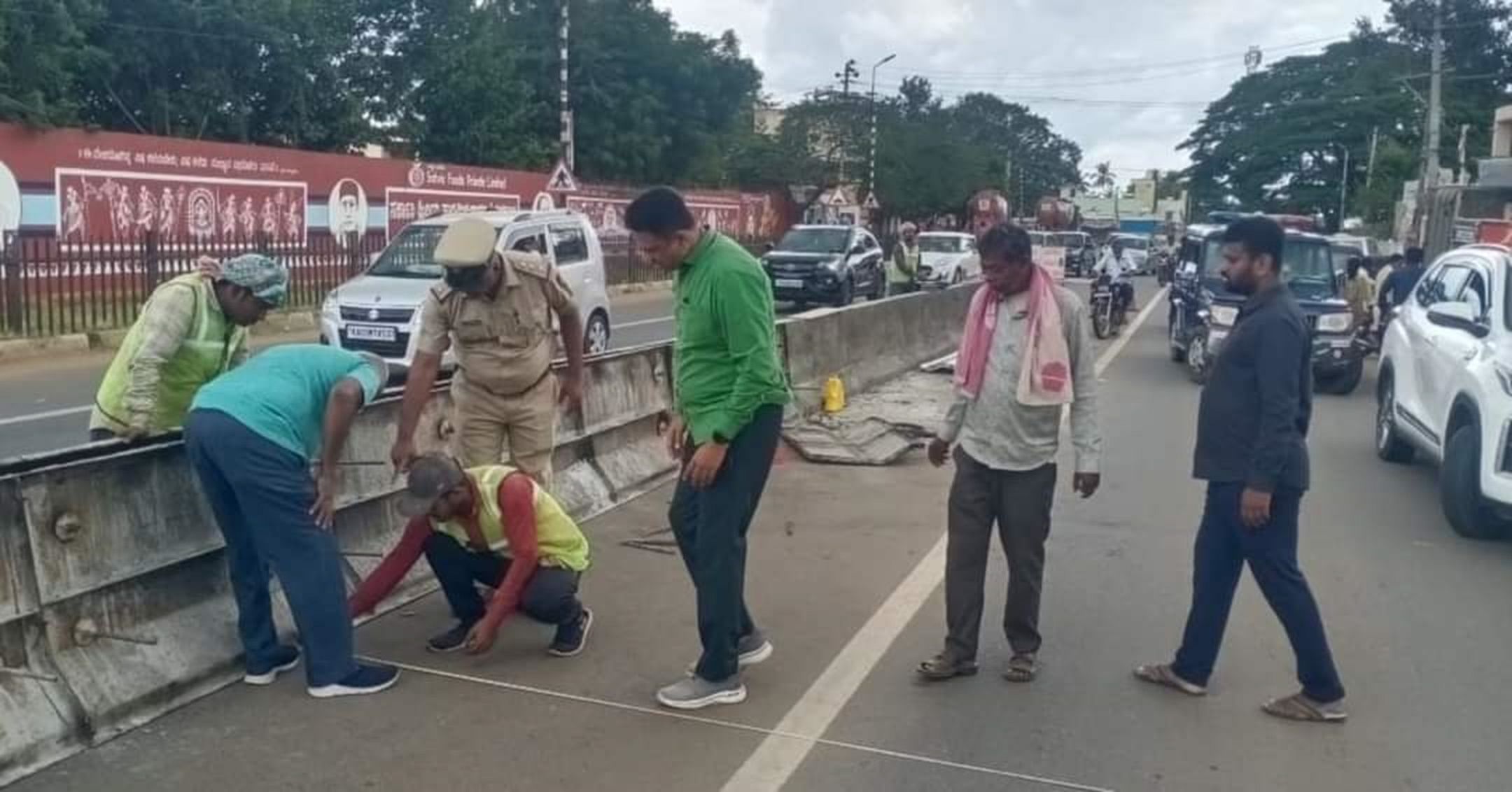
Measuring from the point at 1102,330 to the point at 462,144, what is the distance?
73.8 feet

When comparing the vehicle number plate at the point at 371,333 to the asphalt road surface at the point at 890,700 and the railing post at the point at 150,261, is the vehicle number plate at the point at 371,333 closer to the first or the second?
the asphalt road surface at the point at 890,700

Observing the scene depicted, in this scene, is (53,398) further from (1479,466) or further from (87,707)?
(1479,466)

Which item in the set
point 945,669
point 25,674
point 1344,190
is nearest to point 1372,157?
point 1344,190

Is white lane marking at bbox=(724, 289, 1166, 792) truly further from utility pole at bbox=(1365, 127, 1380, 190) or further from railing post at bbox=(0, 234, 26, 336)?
utility pole at bbox=(1365, 127, 1380, 190)

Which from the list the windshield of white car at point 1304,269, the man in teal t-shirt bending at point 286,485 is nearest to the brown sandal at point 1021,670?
the man in teal t-shirt bending at point 286,485

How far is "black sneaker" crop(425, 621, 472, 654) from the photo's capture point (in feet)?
19.1

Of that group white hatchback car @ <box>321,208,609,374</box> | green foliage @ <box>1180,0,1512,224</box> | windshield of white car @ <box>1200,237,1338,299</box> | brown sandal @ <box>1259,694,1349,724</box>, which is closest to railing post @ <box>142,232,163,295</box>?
white hatchback car @ <box>321,208,609,374</box>

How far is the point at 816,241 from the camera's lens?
2859cm

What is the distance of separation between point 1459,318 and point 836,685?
568 centimetres

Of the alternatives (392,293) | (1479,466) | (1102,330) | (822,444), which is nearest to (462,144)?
(1102,330)

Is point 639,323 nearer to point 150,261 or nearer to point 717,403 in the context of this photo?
point 150,261

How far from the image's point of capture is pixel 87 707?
479cm

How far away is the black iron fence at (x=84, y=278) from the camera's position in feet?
58.1

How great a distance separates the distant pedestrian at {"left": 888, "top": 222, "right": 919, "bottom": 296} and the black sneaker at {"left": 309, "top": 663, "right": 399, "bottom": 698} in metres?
20.5
